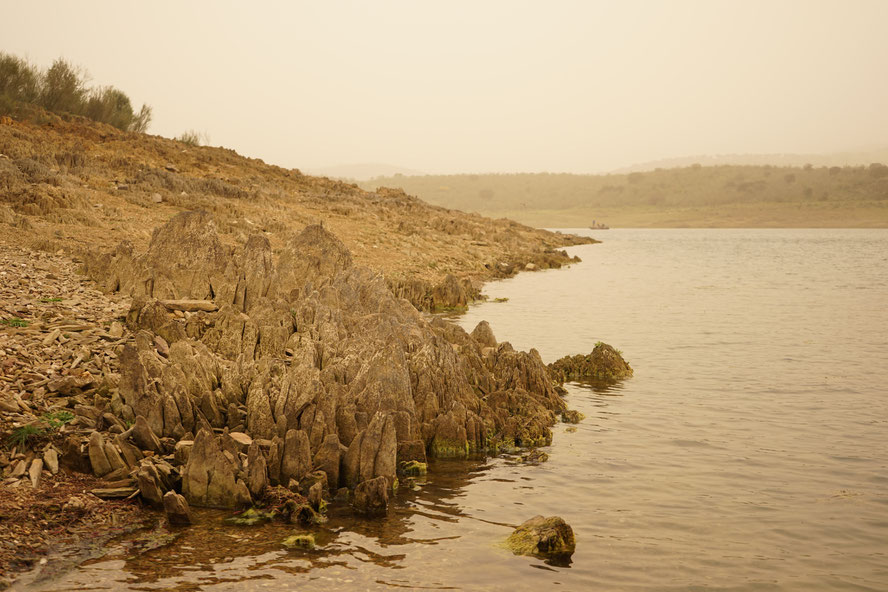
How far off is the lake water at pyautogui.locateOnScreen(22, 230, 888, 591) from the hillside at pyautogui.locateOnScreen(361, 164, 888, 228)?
9831cm

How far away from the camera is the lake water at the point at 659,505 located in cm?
636

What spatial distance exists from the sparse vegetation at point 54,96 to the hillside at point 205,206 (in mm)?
1745

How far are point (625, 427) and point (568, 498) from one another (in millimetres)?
3106

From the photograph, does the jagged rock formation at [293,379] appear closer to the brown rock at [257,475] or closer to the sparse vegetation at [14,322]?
the brown rock at [257,475]

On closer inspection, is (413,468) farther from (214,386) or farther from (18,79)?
(18,79)

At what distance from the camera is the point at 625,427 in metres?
11.1

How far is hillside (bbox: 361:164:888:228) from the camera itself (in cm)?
10906

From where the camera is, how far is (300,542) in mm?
6789

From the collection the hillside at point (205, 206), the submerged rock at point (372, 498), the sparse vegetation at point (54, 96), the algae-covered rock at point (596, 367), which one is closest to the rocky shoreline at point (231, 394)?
the submerged rock at point (372, 498)

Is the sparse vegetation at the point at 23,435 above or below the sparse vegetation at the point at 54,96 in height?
below

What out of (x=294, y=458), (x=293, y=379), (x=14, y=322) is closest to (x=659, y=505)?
(x=294, y=458)

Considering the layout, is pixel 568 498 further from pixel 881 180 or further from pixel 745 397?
pixel 881 180

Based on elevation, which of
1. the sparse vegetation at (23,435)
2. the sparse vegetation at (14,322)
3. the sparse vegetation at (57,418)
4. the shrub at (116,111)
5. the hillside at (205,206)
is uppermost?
the shrub at (116,111)

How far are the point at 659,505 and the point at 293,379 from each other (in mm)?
4340
